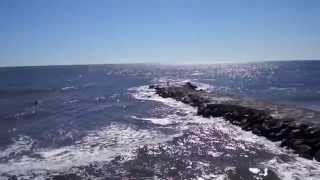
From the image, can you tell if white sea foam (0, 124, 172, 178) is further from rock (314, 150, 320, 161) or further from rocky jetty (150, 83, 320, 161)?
rock (314, 150, 320, 161)

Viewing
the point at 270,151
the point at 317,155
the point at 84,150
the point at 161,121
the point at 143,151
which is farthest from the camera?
the point at 161,121

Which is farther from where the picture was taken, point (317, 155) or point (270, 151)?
point (270, 151)

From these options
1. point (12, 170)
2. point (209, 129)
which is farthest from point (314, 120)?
point (12, 170)

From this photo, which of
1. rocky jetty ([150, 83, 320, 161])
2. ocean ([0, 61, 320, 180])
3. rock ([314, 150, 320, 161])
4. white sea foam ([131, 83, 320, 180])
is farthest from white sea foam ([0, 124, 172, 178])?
rock ([314, 150, 320, 161])

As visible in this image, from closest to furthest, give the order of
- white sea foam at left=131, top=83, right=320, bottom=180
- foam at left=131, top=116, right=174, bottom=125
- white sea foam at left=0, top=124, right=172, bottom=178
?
white sea foam at left=131, top=83, right=320, bottom=180
white sea foam at left=0, top=124, right=172, bottom=178
foam at left=131, top=116, right=174, bottom=125

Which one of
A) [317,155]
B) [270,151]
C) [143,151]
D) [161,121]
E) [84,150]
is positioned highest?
[317,155]

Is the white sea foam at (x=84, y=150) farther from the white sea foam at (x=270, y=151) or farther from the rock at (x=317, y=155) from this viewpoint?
the rock at (x=317, y=155)

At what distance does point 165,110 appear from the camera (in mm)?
36344

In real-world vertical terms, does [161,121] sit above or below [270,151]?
below

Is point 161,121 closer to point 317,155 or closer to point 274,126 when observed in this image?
point 274,126

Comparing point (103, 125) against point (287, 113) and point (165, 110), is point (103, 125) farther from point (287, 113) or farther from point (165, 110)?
point (287, 113)

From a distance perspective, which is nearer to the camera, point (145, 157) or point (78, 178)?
point (78, 178)

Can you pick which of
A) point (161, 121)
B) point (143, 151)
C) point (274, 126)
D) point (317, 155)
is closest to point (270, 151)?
point (317, 155)

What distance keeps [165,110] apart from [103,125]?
341 inches
